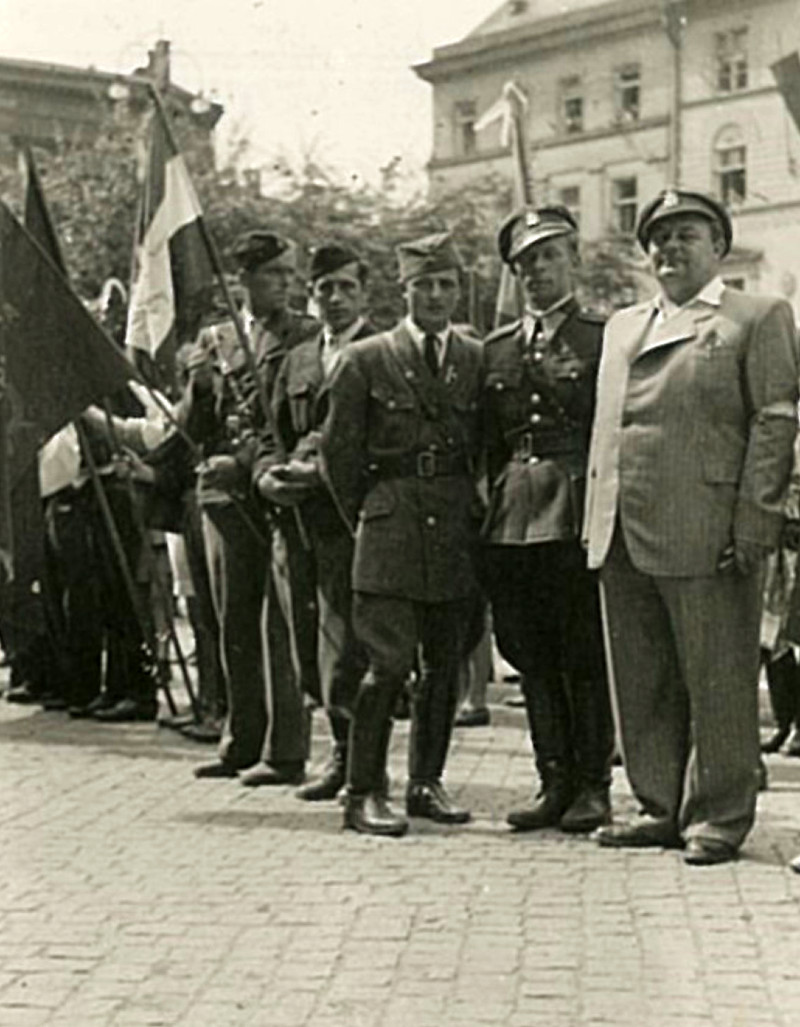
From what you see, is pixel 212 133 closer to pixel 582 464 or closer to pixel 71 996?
pixel 582 464

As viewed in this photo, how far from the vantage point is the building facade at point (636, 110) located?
41.6 meters

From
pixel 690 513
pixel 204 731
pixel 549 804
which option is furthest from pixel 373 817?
pixel 204 731

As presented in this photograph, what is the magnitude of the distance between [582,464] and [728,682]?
89cm

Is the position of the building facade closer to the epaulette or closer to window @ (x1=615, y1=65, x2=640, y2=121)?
window @ (x1=615, y1=65, x2=640, y2=121)

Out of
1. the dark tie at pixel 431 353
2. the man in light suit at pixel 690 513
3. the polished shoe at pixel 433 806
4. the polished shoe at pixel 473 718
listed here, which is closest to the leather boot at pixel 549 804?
the polished shoe at pixel 433 806

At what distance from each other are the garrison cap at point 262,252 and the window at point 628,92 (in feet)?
127

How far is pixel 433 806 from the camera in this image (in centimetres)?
734

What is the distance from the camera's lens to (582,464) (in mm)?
7066

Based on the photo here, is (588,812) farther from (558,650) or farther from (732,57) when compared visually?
(732,57)

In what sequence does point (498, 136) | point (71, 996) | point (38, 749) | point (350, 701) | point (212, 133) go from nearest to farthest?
point (71, 996) < point (350, 701) < point (38, 749) < point (212, 133) < point (498, 136)

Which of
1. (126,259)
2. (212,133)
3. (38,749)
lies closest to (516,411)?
(38,749)

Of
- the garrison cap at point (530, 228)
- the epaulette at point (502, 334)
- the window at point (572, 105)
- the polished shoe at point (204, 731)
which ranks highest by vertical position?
the window at point (572, 105)

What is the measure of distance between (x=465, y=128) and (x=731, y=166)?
18.9ft

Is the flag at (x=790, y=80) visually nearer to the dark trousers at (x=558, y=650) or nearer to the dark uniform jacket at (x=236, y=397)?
the dark trousers at (x=558, y=650)
